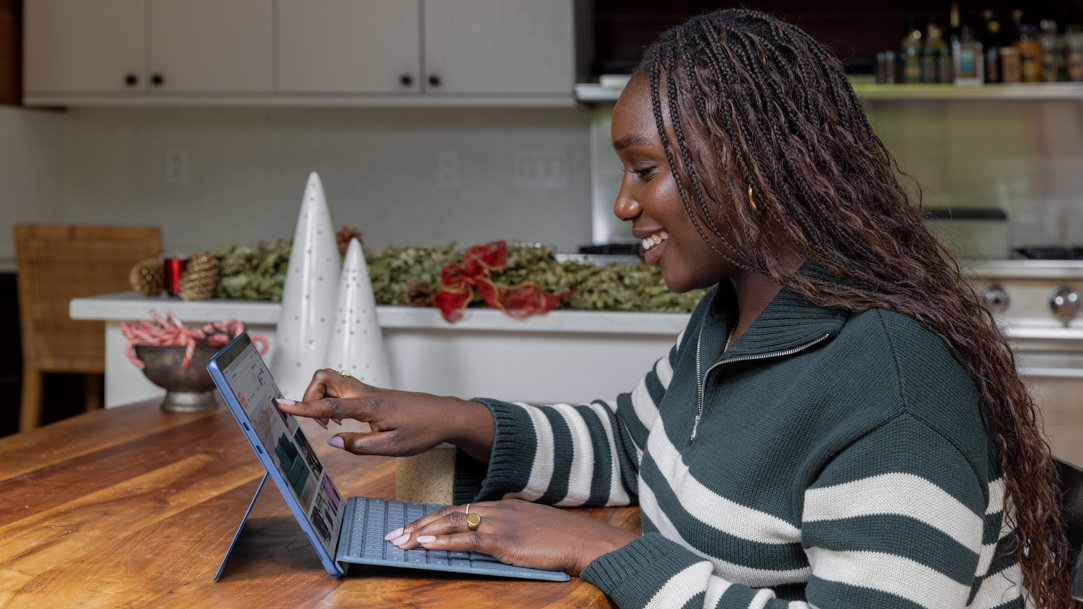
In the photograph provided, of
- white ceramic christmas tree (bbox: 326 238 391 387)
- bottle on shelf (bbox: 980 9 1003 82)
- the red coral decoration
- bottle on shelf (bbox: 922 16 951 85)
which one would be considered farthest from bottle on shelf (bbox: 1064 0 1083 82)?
white ceramic christmas tree (bbox: 326 238 391 387)

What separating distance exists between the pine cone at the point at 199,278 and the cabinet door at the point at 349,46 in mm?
1545

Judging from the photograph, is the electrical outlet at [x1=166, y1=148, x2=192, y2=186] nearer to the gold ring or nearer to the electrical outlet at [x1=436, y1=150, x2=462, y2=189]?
the electrical outlet at [x1=436, y1=150, x2=462, y2=189]

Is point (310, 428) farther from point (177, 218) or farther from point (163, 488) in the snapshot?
point (177, 218)

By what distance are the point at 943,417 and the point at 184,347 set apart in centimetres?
116

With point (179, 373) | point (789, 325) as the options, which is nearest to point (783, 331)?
point (789, 325)

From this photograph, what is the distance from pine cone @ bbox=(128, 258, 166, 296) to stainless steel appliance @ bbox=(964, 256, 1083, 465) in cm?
196

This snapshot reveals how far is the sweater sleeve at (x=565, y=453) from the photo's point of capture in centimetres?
114

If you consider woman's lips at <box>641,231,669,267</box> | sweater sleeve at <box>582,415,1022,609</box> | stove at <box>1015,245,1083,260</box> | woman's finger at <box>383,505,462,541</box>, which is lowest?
woman's finger at <box>383,505,462,541</box>

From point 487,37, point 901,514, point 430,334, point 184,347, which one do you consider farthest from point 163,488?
point 487,37

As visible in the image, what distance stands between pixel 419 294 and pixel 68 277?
1716mm

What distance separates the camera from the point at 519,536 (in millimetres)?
931

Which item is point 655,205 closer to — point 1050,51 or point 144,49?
point 1050,51

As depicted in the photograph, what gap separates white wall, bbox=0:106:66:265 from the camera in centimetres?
374

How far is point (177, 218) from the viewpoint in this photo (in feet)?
13.1
